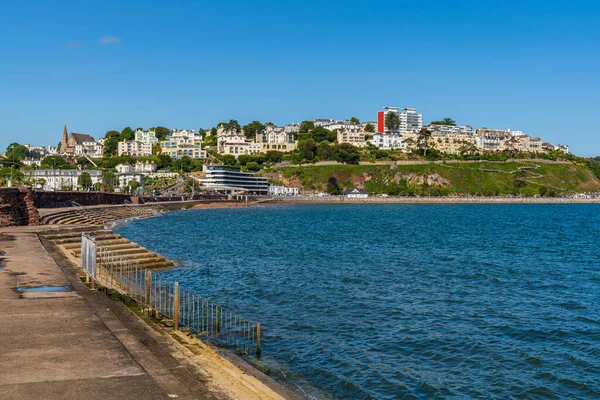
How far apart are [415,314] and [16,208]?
122 feet

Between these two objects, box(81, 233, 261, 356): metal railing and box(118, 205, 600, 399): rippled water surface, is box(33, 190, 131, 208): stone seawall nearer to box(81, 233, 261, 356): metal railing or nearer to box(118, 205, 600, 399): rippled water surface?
box(118, 205, 600, 399): rippled water surface

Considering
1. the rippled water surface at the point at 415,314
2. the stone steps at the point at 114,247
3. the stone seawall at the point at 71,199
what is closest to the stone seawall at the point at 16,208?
the stone steps at the point at 114,247

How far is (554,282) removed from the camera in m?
35.4

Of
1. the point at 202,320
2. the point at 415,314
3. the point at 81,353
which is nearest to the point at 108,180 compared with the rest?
the point at 415,314

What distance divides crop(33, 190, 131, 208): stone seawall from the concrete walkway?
57713 mm

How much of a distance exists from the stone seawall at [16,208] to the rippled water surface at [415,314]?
1076 cm

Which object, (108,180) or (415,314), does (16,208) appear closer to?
(415,314)

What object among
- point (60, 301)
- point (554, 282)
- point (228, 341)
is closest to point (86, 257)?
point (60, 301)

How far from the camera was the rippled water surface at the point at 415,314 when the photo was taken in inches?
684

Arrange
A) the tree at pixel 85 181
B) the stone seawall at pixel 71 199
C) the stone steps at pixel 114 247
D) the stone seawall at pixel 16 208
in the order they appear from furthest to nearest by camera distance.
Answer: the tree at pixel 85 181 < the stone seawall at pixel 71 199 < the stone seawall at pixel 16 208 < the stone steps at pixel 114 247

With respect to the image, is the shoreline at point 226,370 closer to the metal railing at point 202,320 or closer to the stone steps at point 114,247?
the metal railing at point 202,320

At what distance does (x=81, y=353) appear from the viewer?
13.8 m

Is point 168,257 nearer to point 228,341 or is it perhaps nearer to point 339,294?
point 339,294

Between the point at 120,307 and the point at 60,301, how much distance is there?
2.06 m
